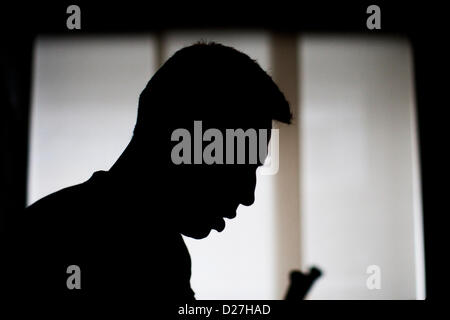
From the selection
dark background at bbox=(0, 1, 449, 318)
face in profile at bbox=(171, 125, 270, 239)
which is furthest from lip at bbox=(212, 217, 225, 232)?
dark background at bbox=(0, 1, 449, 318)

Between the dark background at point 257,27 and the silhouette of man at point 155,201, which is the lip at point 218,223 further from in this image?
the dark background at point 257,27

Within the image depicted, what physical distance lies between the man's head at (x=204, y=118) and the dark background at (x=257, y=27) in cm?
19

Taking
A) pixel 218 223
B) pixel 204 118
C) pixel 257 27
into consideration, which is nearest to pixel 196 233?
pixel 218 223

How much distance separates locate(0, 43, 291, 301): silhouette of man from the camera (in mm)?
520

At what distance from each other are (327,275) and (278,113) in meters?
1.09

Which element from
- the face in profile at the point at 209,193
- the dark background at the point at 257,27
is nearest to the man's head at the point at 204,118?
the face in profile at the point at 209,193

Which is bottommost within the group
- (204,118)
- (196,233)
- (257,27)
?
(196,233)

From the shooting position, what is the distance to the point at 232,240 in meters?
1.49

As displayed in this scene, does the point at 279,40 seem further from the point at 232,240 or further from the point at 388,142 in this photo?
the point at 232,240

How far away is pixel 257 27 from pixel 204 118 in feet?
3.57

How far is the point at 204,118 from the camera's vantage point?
2.05 feet

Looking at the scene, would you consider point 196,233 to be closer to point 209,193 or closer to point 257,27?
point 209,193
